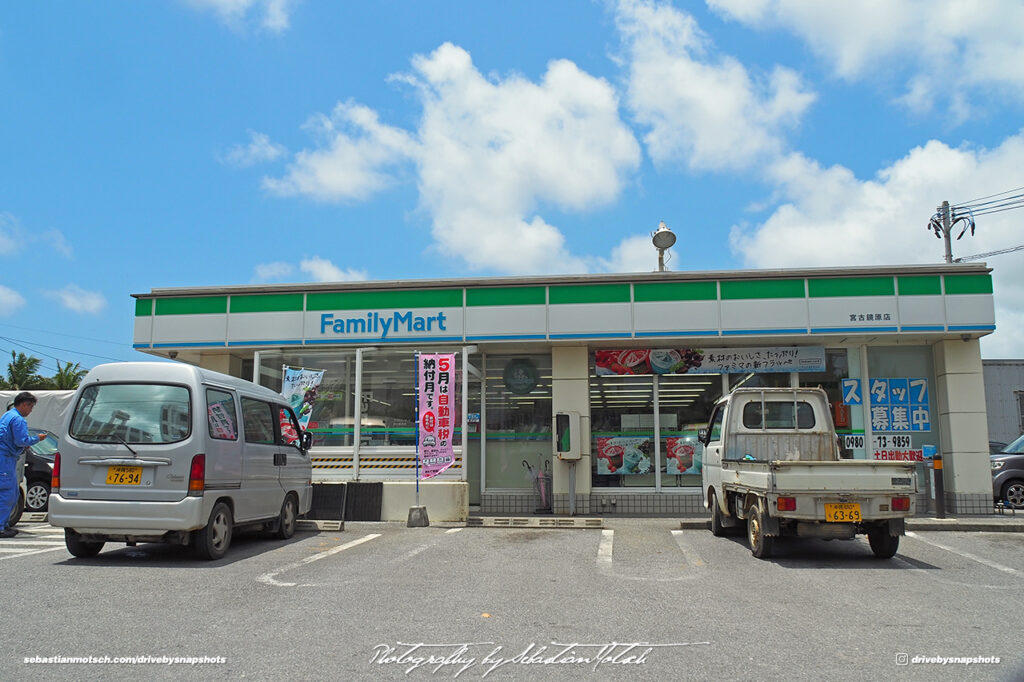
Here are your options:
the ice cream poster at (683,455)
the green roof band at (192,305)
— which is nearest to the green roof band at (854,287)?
the ice cream poster at (683,455)

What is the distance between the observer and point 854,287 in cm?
1330

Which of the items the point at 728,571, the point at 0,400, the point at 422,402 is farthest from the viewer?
the point at 0,400

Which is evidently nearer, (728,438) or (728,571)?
(728,571)

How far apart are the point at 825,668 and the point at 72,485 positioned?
291 inches

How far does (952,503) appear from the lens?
13266 mm

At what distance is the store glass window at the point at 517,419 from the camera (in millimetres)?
14359

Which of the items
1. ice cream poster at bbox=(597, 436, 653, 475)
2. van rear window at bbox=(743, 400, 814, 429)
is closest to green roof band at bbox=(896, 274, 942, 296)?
van rear window at bbox=(743, 400, 814, 429)

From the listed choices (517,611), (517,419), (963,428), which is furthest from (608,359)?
(517,611)

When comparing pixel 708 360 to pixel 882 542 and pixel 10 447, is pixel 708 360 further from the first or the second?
pixel 10 447

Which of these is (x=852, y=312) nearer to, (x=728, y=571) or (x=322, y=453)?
(x=728, y=571)

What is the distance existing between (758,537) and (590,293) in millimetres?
6102

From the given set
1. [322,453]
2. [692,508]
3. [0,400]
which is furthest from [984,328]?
[0,400]

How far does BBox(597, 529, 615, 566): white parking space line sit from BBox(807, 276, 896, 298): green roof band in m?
5.84

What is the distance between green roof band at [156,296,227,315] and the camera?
14.4 metres
